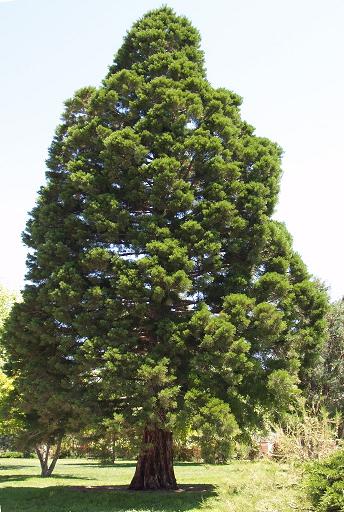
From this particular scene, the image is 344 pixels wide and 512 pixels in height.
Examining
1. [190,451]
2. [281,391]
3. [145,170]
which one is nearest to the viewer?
[281,391]

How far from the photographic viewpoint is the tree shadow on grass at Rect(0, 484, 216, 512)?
1161cm

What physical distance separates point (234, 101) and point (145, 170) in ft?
16.0

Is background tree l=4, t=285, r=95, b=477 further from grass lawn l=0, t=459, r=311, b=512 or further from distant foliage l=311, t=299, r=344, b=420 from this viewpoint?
distant foliage l=311, t=299, r=344, b=420

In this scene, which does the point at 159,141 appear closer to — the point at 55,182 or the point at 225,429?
the point at 55,182

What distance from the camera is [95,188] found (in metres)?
14.7

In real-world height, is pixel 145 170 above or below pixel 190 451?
above

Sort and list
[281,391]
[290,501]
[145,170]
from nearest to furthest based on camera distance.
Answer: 1. [290,501]
2. [281,391]
3. [145,170]

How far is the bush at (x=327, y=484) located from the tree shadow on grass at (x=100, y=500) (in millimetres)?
4940

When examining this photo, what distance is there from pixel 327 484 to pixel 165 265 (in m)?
7.54

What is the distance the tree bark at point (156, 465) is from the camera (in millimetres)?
14047

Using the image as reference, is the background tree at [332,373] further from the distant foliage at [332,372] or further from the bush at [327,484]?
the bush at [327,484]

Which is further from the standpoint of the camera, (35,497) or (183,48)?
(183,48)

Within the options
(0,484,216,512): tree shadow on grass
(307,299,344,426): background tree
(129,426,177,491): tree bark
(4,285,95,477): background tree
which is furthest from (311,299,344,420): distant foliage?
(4,285,95,477): background tree

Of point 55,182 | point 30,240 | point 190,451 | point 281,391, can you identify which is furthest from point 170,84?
point 190,451
